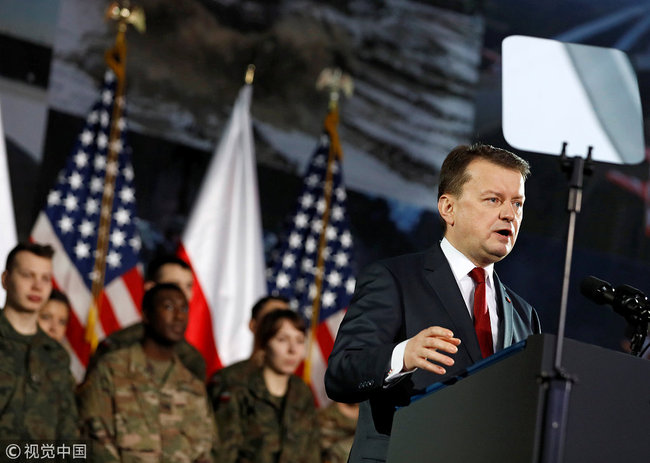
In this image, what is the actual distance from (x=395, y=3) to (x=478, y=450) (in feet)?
26.1

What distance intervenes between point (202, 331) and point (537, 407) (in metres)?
5.36

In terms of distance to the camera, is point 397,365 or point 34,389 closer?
point 397,365

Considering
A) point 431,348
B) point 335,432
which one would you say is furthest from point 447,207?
point 335,432

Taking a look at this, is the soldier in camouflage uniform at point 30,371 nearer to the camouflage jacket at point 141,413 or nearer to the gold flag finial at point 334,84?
the camouflage jacket at point 141,413

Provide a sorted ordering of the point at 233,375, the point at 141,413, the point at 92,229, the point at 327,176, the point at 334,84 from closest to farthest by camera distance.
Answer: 1. the point at 141,413
2. the point at 233,375
3. the point at 92,229
4. the point at 327,176
5. the point at 334,84

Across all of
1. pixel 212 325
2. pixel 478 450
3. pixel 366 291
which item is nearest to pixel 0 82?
pixel 212 325

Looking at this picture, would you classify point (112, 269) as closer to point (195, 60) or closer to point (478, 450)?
point (195, 60)

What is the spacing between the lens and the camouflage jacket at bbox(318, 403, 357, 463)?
6.02 meters

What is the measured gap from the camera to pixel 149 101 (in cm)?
789

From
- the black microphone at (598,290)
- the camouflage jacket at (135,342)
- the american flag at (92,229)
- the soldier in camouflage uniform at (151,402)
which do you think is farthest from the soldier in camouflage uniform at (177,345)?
the black microphone at (598,290)

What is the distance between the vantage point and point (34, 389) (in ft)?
16.2

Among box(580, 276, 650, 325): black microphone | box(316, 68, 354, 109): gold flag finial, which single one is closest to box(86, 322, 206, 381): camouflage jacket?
box(316, 68, 354, 109): gold flag finial

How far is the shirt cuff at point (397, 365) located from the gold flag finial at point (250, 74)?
592cm

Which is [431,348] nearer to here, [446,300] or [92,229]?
[446,300]
